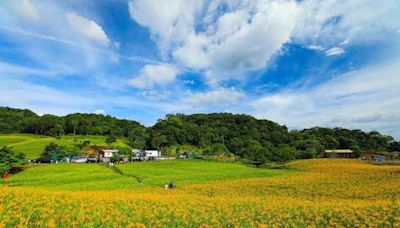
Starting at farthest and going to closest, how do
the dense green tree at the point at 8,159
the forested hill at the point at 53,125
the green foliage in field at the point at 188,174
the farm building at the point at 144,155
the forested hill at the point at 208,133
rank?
the forested hill at the point at 53,125 < the forested hill at the point at 208,133 < the farm building at the point at 144,155 < the dense green tree at the point at 8,159 < the green foliage in field at the point at 188,174

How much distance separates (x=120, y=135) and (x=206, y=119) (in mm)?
53997

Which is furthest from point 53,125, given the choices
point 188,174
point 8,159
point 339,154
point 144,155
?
point 339,154

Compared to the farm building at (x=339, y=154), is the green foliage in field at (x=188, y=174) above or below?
below

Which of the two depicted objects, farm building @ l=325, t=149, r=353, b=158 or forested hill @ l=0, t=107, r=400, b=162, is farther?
forested hill @ l=0, t=107, r=400, b=162

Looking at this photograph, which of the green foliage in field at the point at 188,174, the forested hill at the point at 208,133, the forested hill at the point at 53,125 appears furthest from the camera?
the forested hill at the point at 53,125

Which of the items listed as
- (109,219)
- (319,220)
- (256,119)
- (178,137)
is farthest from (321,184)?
(256,119)

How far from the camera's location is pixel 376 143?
14025cm

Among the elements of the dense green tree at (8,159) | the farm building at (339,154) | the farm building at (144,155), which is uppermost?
the farm building at (339,154)

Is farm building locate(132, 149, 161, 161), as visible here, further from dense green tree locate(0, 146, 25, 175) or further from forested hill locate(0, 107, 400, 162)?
dense green tree locate(0, 146, 25, 175)

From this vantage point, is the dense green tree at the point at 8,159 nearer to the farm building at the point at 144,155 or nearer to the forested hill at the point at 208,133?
the farm building at the point at 144,155

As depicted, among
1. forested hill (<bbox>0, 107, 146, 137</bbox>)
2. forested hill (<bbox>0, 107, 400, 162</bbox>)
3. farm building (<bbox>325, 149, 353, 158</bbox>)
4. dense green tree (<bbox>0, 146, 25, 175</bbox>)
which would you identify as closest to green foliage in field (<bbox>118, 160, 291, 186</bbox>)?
dense green tree (<bbox>0, 146, 25, 175</bbox>)

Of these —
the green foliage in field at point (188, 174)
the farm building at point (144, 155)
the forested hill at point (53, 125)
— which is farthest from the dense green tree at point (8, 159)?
the forested hill at point (53, 125)

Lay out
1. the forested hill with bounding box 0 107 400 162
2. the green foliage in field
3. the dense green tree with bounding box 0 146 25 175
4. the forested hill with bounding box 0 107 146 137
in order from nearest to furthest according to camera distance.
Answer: the green foliage in field, the dense green tree with bounding box 0 146 25 175, the forested hill with bounding box 0 107 400 162, the forested hill with bounding box 0 107 146 137

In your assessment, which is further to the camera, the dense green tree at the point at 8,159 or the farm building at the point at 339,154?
the farm building at the point at 339,154
